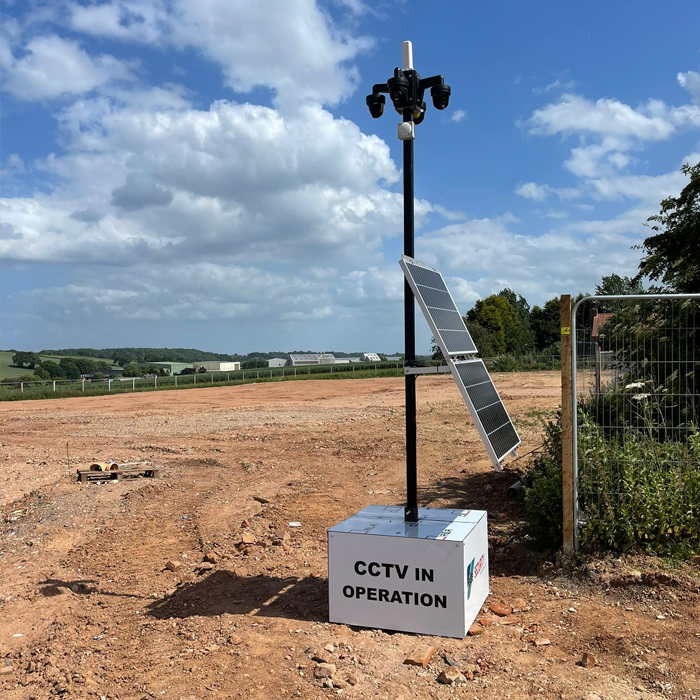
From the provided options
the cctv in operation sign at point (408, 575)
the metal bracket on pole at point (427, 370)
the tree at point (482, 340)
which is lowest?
the cctv in operation sign at point (408, 575)

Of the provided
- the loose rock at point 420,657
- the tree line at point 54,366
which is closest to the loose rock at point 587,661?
the loose rock at point 420,657

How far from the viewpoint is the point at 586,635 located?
4.84 meters

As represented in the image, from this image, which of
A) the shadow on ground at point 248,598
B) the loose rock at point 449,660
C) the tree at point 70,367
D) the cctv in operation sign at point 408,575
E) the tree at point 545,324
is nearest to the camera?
the loose rock at point 449,660

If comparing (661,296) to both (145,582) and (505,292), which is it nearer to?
(145,582)

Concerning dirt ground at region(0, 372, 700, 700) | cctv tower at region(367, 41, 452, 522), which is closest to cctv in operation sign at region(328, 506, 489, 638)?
dirt ground at region(0, 372, 700, 700)

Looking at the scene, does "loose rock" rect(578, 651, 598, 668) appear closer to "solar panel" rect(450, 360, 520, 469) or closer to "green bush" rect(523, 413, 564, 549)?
"solar panel" rect(450, 360, 520, 469)

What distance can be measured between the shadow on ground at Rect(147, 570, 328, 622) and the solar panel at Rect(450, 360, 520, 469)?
2028mm

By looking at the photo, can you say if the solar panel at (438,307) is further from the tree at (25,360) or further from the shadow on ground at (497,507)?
the tree at (25,360)

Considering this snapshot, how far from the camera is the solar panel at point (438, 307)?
5.02 metres

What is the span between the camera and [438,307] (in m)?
5.54

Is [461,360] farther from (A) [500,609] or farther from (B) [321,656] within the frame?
(B) [321,656]

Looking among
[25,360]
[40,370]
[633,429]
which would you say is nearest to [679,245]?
[633,429]

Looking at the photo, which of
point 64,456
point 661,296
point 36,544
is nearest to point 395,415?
point 64,456

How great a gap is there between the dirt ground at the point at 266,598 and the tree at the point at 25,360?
220 feet
